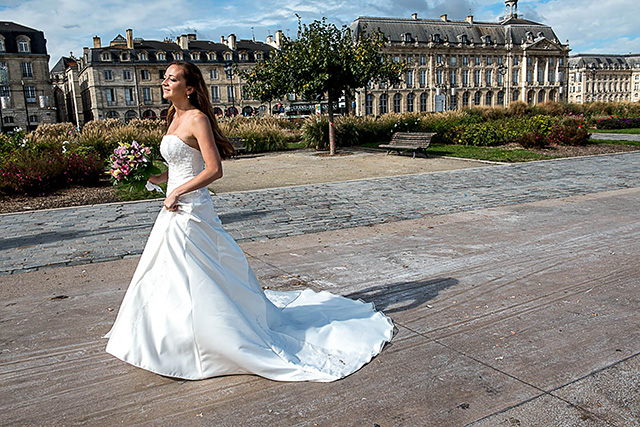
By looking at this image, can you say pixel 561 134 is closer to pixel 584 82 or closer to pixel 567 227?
pixel 567 227

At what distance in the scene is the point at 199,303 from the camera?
333 cm

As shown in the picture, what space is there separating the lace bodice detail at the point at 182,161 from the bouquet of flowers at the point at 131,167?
0.43 metres

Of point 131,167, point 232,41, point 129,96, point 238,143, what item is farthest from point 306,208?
point 232,41

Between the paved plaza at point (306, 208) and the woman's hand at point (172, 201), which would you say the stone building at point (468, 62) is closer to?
the paved plaza at point (306, 208)

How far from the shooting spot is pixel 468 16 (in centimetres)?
9019

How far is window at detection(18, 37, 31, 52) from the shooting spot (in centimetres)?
6425

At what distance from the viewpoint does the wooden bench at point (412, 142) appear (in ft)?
57.5

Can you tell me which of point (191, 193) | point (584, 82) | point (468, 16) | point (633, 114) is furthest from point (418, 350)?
point (584, 82)

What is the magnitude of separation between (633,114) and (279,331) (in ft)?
130

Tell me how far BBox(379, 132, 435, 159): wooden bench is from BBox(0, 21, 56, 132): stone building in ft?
191

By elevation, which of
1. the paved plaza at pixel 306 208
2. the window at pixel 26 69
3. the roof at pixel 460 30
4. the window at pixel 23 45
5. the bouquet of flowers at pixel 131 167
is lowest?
the paved plaza at pixel 306 208

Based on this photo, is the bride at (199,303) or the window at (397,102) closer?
the bride at (199,303)

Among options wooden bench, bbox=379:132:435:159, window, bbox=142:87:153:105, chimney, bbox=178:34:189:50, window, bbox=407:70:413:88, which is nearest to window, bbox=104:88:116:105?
window, bbox=142:87:153:105

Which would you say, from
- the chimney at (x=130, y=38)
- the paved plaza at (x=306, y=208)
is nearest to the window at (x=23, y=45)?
the chimney at (x=130, y=38)
